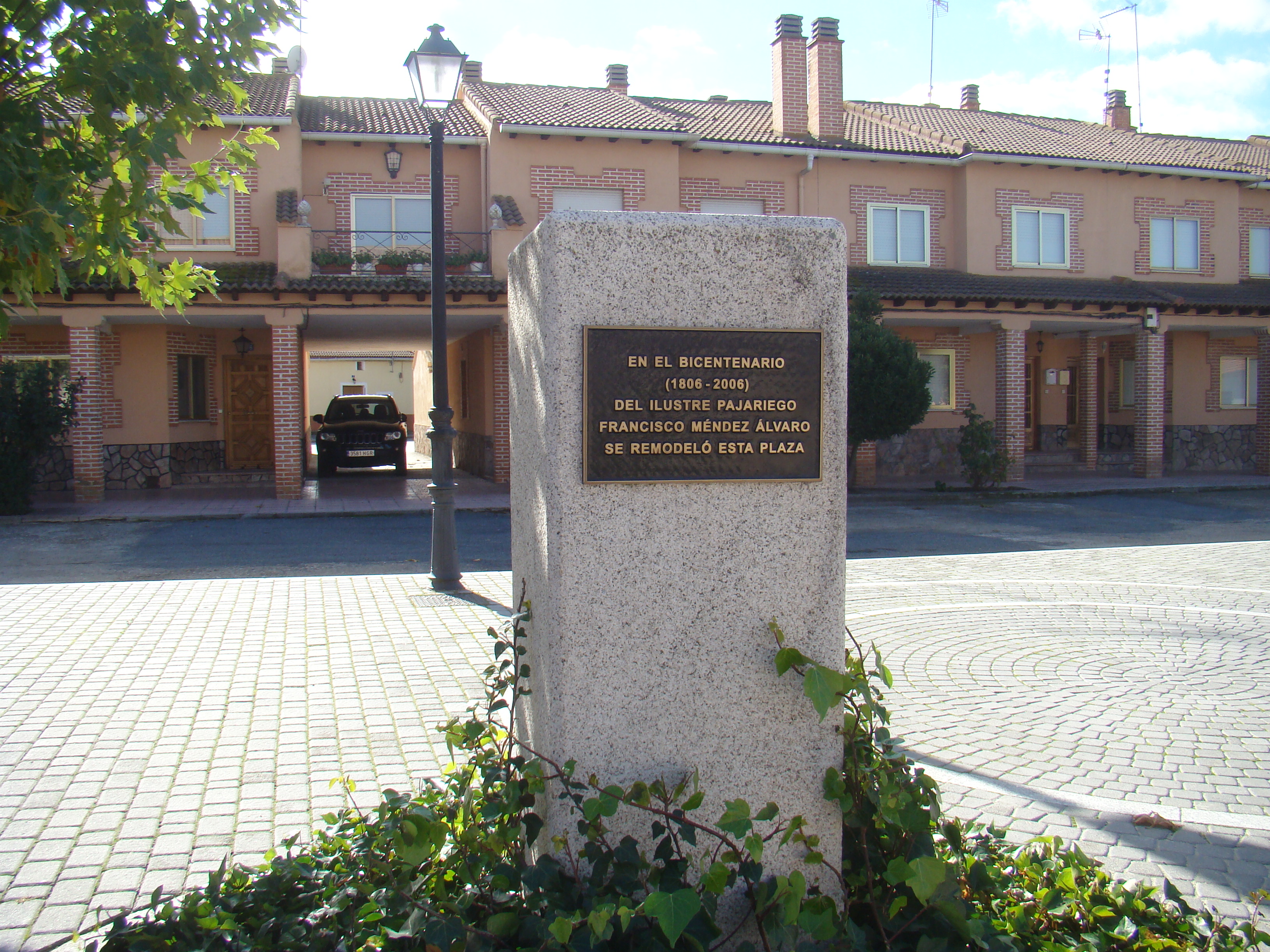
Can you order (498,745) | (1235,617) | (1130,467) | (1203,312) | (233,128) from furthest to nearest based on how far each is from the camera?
(1130,467) → (1203,312) → (233,128) → (1235,617) → (498,745)

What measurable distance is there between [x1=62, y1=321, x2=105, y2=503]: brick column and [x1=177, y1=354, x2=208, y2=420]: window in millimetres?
3118

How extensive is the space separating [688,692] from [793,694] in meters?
0.33

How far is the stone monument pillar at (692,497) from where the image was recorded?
286 centimetres

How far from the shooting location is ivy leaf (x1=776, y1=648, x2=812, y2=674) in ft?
9.35

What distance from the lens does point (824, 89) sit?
23484 mm

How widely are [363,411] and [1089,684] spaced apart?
19.7m

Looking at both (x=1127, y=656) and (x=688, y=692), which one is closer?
(x=688, y=692)

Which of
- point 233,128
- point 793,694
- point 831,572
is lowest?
point 793,694

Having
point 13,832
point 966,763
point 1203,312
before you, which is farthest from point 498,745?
A: point 1203,312

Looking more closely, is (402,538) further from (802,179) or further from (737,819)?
(802,179)

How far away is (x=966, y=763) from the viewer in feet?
14.8

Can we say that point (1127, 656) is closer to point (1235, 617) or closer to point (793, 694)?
point (1235, 617)

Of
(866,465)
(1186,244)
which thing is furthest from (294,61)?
(1186,244)

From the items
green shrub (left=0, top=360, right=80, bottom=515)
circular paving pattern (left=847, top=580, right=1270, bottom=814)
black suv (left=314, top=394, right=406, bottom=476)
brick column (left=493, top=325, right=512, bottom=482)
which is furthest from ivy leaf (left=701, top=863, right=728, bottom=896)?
black suv (left=314, top=394, right=406, bottom=476)
